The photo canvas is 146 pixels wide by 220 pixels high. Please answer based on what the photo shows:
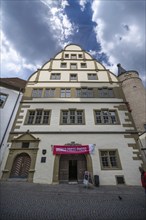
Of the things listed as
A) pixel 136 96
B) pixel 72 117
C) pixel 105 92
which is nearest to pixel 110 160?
pixel 72 117

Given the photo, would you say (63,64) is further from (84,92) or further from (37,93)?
(37,93)

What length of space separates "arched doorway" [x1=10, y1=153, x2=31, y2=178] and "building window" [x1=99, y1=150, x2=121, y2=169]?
6514 mm

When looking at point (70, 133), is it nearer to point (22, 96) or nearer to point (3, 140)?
point (3, 140)

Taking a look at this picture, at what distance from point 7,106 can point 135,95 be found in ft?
62.6

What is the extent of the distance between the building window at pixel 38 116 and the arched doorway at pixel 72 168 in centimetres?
426

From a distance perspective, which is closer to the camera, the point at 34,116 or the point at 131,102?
the point at 34,116

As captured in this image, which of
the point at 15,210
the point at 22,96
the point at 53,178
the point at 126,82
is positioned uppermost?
the point at 126,82

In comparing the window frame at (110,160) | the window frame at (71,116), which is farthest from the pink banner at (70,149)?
the window frame at (71,116)

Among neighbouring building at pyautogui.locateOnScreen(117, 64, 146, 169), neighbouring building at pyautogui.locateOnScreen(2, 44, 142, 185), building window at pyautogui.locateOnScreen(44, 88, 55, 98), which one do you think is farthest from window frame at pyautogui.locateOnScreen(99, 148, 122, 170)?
building window at pyautogui.locateOnScreen(44, 88, 55, 98)

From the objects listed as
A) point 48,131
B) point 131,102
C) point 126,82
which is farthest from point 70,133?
point 126,82

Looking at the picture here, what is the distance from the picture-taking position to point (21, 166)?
10562 mm

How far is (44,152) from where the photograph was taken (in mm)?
10797

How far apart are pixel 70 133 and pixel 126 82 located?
1699 centimetres

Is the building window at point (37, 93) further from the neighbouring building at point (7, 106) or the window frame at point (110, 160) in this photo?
the window frame at point (110, 160)
